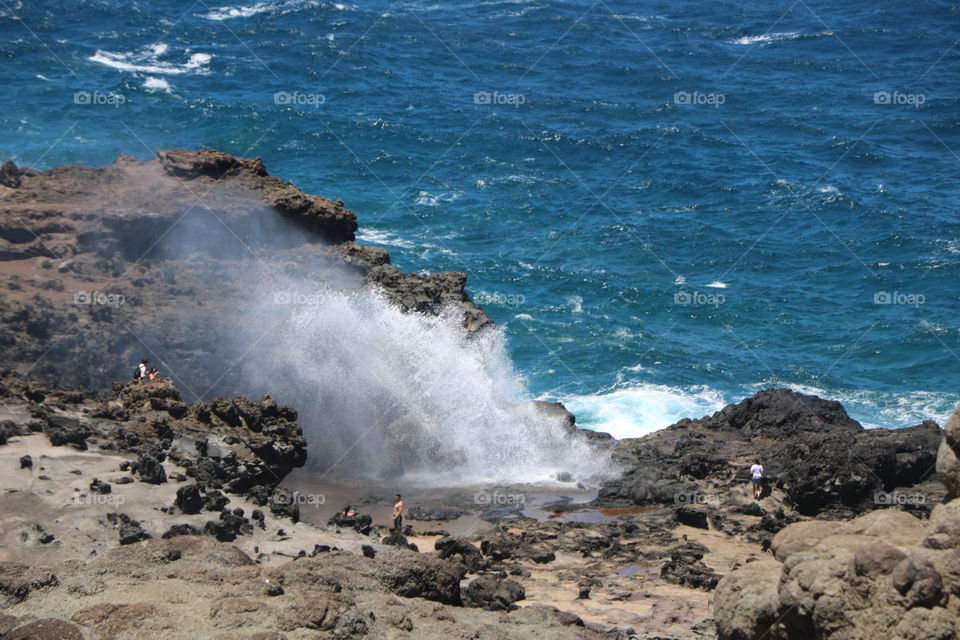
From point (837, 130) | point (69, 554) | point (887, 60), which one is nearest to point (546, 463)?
point (69, 554)

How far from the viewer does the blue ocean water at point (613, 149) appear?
43.1m

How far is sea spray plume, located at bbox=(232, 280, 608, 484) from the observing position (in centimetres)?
2870

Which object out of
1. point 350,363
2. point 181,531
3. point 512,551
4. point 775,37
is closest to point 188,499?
point 181,531

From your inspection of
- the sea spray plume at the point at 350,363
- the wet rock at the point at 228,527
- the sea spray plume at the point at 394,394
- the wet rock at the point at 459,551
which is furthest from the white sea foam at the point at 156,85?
the wet rock at the point at 459,551

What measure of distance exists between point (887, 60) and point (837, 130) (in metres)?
10.6

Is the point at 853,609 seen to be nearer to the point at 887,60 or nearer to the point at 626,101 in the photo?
the point at 626,101

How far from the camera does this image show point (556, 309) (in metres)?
45.2

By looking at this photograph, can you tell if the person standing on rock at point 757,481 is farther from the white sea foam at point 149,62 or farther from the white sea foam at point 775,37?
the white sea foam at point 775,37

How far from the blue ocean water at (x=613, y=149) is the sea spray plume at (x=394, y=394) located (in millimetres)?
7830

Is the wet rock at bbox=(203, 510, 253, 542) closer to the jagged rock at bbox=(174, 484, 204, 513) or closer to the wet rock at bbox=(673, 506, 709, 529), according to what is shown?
the jagged rock at bbox=(174, 484, 204, 513)

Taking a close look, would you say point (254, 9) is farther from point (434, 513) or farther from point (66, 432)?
point (66, 432)

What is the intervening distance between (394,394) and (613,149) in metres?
30.1

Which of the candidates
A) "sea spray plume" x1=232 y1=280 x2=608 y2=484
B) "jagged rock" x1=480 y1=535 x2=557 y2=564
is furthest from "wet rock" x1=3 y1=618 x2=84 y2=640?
"sea spray plume" x1=232 y1=280 x2=608 y2=484

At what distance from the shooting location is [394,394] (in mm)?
29766
